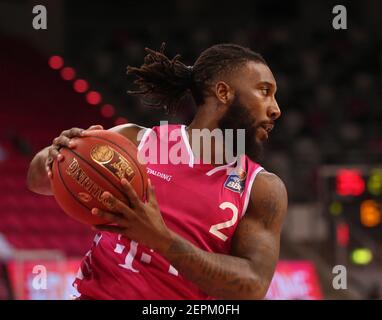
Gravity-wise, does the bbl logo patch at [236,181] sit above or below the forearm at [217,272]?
above

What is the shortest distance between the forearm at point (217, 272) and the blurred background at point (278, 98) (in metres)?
5.36

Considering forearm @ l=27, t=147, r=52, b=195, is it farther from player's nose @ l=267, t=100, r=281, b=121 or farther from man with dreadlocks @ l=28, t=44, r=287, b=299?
player's nose @ l=267, t=100, r=281, b=121

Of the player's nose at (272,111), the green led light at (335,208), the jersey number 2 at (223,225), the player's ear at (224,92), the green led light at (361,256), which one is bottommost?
the green led light at (361,256)

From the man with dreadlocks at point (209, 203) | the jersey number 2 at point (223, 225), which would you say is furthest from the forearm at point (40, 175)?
the jersey number 2 at point (223, 225)

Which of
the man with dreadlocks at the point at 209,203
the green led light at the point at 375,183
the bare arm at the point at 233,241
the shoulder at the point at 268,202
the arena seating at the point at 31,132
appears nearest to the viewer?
the bare arm at the point at 233,241

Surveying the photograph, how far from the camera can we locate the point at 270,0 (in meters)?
15.6

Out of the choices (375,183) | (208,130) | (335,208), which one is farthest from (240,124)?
(335,208)

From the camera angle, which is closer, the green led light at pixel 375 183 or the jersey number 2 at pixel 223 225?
the jersey number 2 at pixel 223 225

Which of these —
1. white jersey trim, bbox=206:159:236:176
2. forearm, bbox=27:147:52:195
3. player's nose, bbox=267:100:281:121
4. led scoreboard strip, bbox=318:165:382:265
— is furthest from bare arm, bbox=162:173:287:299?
led scoreboard strip, bbox=318:165:382:265

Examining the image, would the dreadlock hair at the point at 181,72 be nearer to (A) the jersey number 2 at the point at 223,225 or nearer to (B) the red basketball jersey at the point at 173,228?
(B) the red basketball jersey at the point at 173,228

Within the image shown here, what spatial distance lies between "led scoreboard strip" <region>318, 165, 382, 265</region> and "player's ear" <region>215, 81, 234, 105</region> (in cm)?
681

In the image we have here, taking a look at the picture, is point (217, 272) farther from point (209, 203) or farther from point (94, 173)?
point (94, 173)

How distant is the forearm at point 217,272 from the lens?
2656 mm
